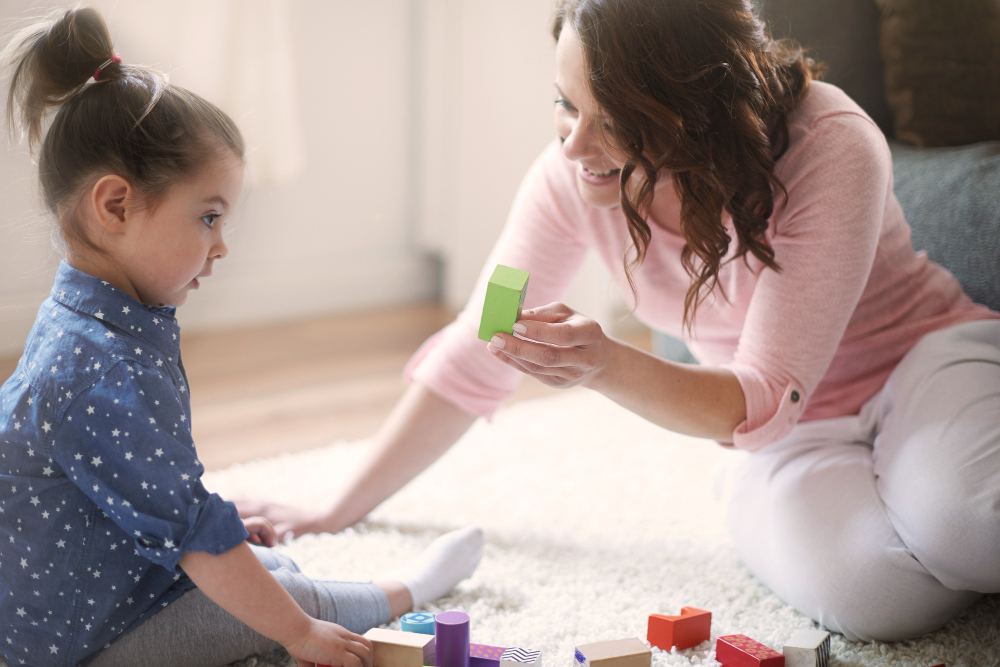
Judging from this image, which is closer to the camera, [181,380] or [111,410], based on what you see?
[111,410]

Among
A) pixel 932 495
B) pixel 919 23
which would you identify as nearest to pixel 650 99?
pixel 932 495

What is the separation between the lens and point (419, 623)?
93 cm

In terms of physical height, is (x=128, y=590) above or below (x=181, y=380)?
below

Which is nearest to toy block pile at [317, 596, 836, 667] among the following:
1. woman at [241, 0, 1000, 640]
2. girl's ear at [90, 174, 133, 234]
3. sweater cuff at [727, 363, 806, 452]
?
woman at [241, 0, 1000, 640]

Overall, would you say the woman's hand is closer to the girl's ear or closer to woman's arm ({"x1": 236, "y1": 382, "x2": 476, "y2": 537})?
woman's arm ({"x1": 236, "y1": 382, "x2": 476, "y2": 537})

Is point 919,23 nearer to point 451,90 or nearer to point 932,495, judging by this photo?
point 932,495

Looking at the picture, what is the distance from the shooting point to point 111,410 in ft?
2.48

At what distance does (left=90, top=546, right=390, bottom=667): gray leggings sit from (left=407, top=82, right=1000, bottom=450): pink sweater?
0.37 metres

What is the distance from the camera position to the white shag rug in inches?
38.8

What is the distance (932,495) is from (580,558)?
45 cm

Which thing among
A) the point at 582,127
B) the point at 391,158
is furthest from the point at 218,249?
the point at 391,158

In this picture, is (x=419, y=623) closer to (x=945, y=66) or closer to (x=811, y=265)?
(x=811, y=265)

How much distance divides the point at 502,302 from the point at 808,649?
0.47m

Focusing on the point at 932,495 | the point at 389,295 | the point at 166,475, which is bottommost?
the point at 389,295
